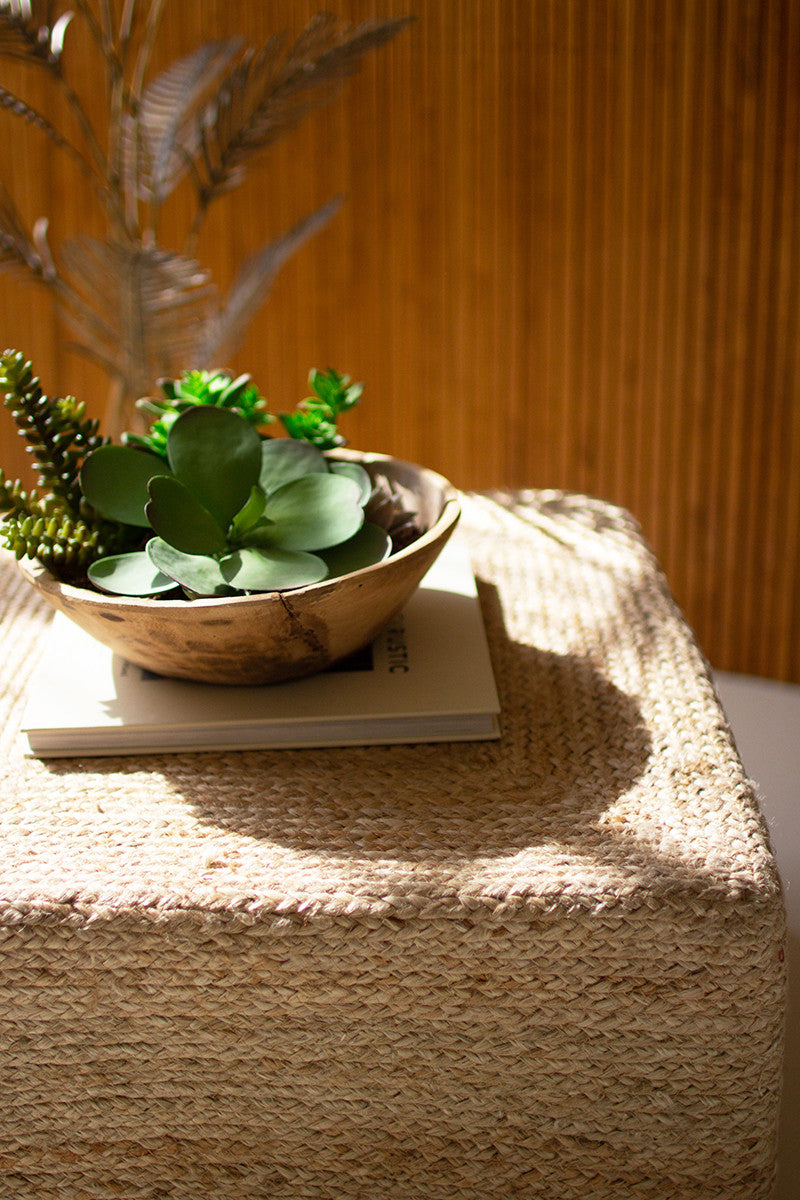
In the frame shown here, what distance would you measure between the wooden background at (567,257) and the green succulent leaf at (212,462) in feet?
3.94

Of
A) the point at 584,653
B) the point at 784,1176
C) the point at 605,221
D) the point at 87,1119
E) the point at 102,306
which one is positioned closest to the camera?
the point at 87,1119

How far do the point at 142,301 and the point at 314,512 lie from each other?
0.78 meters

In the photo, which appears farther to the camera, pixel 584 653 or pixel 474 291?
pixel 474 291

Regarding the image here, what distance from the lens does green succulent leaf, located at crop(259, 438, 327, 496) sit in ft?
2.30

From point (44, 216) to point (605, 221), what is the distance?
3.16 ft

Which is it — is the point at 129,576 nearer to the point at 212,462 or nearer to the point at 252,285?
the point at 212,462

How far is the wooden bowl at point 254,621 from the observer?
0.56m

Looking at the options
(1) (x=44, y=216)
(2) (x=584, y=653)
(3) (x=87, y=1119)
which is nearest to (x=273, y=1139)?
(3) (x=87, y=1119)

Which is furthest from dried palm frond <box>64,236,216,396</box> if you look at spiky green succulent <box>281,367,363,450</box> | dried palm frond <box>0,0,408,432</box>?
spiky green succulent <box>281,367,363,450</box>

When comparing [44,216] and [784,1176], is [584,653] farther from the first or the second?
[44,216]

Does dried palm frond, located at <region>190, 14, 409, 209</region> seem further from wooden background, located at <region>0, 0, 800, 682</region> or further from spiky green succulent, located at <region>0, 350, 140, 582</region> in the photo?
spiky green succulent, located at <region>0, 350, 140, 582</region>

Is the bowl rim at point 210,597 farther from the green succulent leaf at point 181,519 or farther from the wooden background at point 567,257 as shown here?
the wooden background at point 567,257

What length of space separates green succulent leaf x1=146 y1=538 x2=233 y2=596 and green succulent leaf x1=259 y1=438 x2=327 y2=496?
0.11 meters

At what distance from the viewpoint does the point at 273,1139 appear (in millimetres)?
509
